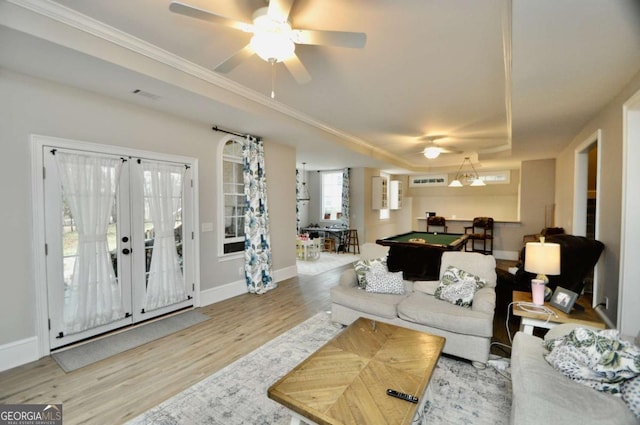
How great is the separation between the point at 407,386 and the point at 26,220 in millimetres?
3710

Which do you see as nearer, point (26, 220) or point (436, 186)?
point (26, 220)

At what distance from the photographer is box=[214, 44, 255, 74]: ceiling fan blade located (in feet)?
7.08

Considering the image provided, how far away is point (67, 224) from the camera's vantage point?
9.96 feet

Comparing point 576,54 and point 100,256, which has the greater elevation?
point 576,54

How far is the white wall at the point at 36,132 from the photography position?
2.68 metres

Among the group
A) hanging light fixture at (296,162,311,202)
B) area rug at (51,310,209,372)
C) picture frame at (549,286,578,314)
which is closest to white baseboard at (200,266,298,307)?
area rug at (51,310,209,372)

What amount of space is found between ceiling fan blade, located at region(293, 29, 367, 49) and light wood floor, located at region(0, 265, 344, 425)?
292cm

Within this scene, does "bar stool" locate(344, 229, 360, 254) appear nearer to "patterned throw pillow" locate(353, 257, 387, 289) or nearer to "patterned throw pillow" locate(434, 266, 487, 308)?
"patterned throw pillow" locate(353, 257, 387, 289)

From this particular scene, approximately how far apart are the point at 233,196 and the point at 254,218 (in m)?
0.52

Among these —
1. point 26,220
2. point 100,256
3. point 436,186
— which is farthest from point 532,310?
point 436,186

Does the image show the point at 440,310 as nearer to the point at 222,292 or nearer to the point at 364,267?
the point at 364,267

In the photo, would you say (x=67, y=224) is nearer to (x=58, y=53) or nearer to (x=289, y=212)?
(x=58, y=53)

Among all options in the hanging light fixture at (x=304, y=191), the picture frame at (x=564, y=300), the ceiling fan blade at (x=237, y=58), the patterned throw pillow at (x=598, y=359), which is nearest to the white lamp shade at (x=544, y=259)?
the picture frame at (x=564, y=300)

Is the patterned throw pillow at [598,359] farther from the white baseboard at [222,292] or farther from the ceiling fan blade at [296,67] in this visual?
the white baseboard at [222,292]
